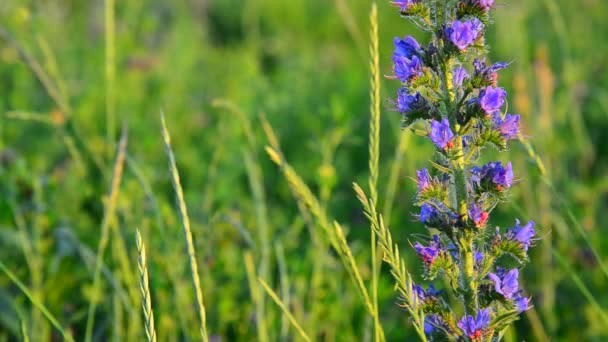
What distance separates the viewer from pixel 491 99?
158cm

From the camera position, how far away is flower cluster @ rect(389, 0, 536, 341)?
1589 millimetres

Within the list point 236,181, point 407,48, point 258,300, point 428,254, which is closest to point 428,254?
point 428,254

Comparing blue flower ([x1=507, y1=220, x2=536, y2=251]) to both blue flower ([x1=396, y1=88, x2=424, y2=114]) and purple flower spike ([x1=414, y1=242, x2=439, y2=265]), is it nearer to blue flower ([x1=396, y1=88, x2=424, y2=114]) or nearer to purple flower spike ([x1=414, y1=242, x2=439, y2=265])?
purple flower spike ([x1=414, y1=242, x2=439, y2=265])

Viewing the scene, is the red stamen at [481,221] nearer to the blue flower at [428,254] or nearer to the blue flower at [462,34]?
the blue flower at [428,254]

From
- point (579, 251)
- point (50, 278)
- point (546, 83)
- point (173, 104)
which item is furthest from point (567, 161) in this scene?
point (50, 278)

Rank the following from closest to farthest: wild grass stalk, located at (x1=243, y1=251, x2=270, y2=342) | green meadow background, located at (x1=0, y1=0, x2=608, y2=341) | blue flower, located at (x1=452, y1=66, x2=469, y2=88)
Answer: blue flower, located at (x1=452, y1=66, x2=469, y2=88), wild grass stalk, located at (x1=243, y1=251, x2=270, y2=342), green meadow background, located at (x1=0, y1=0, x2=608, y2=341)

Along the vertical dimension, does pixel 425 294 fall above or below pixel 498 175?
below

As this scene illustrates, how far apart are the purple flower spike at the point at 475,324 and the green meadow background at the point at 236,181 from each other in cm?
40

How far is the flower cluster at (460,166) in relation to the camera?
62.6 inches

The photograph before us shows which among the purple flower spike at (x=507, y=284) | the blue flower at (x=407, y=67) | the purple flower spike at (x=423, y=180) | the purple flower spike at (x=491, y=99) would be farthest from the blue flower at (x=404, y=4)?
the purple flower spike at (x=507, y=284)

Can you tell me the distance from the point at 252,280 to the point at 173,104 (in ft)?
9.37

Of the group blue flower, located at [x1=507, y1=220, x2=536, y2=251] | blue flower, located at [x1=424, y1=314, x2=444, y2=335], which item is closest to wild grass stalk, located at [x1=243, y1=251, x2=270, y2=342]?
blue flower, located at [x1=424, y1=314, x2=444, y2=335]

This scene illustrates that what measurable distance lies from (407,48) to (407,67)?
0.06m

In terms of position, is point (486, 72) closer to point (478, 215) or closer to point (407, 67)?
point (407, 67)
